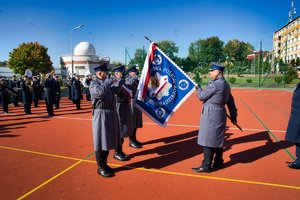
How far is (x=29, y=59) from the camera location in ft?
165

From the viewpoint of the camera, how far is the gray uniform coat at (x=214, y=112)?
4.53m

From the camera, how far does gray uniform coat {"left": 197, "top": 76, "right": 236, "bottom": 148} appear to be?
453 cm

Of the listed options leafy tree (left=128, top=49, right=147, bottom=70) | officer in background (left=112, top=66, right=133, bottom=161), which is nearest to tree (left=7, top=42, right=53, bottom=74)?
leafy tree (left=128, top=49, right=147, bottom=70)

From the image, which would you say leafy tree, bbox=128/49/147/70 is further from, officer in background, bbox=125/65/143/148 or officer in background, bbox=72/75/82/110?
officer in background, bbox=125/65/143/148

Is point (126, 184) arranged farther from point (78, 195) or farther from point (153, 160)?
point (153, 160)

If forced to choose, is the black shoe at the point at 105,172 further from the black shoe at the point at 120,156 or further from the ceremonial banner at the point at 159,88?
the ceremonial banner at the point at 159,88

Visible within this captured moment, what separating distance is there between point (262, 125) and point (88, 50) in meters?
61.4

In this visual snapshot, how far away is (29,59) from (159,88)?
170 feet

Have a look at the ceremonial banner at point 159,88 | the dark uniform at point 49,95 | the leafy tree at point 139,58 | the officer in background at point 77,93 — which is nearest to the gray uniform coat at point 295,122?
the ceremonial banner at point 159,88

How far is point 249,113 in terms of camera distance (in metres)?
11.6

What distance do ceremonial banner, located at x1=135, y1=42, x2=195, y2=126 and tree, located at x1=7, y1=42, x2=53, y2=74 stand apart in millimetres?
50627

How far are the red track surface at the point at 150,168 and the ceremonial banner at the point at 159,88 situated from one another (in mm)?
1084

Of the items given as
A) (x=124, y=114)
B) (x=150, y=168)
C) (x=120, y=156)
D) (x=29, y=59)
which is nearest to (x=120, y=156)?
(x=120, y=156)

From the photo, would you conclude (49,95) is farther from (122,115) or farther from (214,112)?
(214,112)
